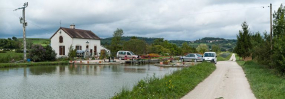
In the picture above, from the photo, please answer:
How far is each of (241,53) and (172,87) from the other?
112 feet

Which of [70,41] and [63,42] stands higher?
[70,41]

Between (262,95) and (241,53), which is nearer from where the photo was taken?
(262,95)

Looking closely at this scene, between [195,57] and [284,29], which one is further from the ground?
[284,29]

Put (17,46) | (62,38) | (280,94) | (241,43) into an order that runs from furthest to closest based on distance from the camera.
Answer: (17,46) → (62,38) → (241,43) → (280,94)

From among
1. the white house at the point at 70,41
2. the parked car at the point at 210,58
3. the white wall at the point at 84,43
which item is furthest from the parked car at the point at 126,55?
the parked car at the point at 210,58

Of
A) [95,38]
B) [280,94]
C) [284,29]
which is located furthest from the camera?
[95,38]

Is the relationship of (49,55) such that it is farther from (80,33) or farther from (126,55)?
(80,33)

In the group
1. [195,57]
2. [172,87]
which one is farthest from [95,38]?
[172,87]

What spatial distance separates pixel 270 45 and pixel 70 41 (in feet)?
131

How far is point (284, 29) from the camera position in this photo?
893 inches

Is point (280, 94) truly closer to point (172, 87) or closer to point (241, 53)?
point (172, 87)

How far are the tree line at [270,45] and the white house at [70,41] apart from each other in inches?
1201

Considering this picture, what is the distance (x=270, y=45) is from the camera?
25.3m

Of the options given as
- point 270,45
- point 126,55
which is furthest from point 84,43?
point 270,45
